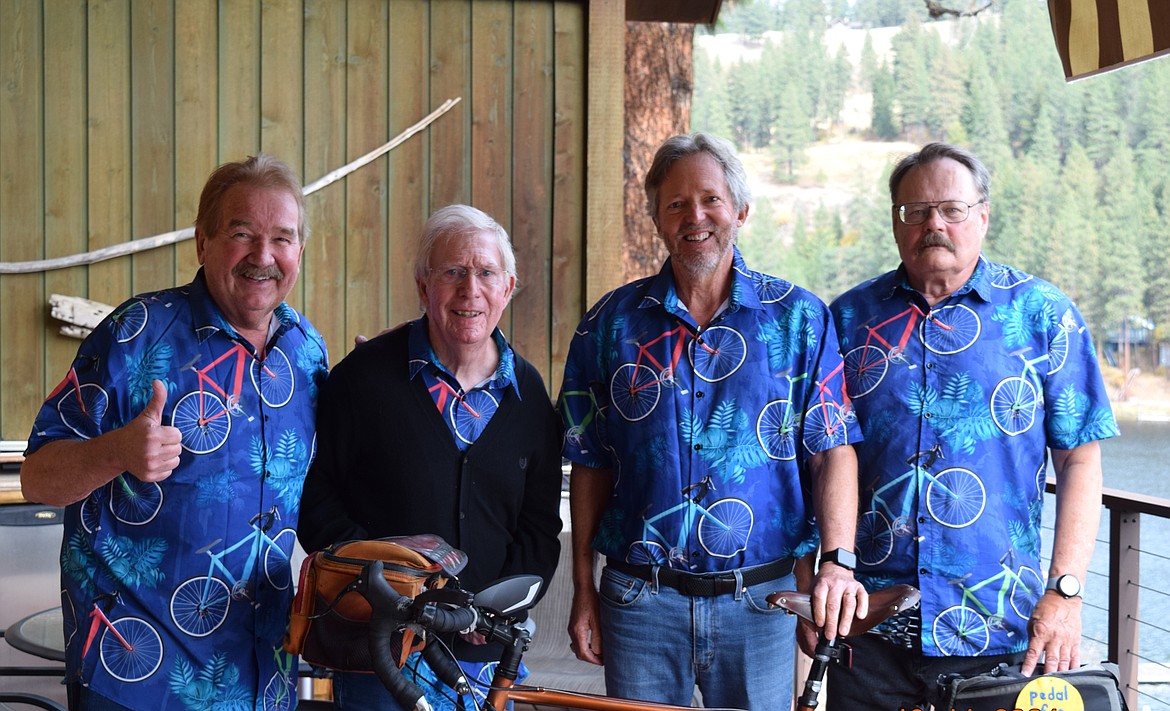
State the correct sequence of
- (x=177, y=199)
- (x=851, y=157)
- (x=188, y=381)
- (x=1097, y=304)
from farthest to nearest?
(x=851, y=157) → (x=1097, y=304) → (x=177, y=199) → (x=188, y=381)

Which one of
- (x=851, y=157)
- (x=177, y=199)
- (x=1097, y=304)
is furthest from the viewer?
(x=851, y=157)

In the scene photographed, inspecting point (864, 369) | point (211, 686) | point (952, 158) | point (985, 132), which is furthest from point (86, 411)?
point (985, 132)

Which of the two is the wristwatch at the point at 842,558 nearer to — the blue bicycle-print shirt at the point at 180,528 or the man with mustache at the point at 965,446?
the man with mustache at the point at 965,446

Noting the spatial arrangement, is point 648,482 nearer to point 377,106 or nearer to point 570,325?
point 570,325

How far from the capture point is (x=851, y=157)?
74.4 ft

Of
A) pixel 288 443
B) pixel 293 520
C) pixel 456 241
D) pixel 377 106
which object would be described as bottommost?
pixel 293 520

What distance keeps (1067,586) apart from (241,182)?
1.74 meters

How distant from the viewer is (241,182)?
2061 millimetres

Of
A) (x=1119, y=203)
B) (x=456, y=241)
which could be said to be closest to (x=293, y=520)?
(x=456, y=241)

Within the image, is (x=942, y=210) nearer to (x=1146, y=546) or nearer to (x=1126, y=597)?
(x=1126, y=597)

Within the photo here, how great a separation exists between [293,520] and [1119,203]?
19.8m

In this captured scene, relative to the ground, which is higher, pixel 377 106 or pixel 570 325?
pixel 377 106

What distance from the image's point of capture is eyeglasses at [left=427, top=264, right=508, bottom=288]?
2.13 m

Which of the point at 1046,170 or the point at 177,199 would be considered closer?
the point at 177,199
